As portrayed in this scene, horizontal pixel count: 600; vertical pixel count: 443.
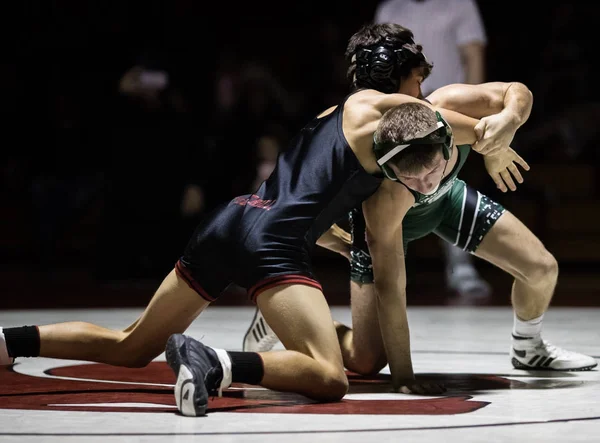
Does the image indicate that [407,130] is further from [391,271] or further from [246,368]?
[246,368]

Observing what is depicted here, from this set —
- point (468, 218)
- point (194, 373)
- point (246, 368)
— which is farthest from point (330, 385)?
point (468, 218)

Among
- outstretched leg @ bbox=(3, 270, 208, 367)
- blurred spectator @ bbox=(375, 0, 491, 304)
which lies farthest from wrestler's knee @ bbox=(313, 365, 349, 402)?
blurred spectator @ bbox=(375, 0, 491, 304)

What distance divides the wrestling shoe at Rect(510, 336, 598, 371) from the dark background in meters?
2.92

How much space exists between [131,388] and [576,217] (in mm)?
5087

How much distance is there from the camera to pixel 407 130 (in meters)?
2.96

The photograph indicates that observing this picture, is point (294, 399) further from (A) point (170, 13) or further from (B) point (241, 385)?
(A) point (170, 13)

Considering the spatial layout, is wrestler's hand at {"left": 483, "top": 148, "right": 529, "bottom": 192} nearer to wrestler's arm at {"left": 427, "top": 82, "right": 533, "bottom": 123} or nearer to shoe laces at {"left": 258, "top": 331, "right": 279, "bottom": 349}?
wrestler's arm at {"left": 427, "top": 82, "right": 533, "bottom": 123}

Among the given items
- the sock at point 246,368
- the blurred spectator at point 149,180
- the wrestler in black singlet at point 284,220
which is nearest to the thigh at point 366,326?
the wrestler in black singlet at point 284,220

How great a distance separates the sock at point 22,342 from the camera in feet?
10.4

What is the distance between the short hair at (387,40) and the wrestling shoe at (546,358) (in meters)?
0.89

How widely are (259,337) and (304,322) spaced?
0.84 metres

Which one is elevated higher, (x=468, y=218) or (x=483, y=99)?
(x=483, y=99)

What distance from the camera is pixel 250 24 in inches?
364

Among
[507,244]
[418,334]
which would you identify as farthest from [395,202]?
[418,334]
